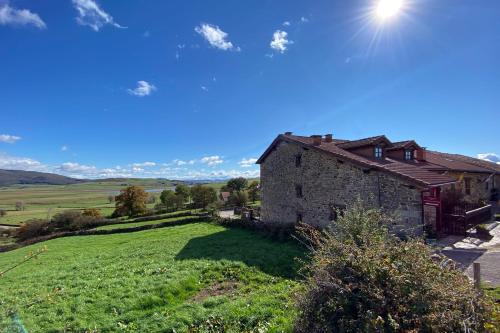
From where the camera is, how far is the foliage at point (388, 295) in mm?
3752

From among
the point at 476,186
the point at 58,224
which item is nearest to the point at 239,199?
the point at 58,224

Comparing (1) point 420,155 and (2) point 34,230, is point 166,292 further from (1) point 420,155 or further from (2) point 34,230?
(2) point 34,230

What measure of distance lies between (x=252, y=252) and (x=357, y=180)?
805 centimetres

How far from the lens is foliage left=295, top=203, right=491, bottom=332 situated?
375cm

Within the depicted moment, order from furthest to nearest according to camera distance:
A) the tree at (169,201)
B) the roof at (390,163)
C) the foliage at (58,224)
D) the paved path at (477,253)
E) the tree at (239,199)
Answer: the tree at (169,201) < the tree at (239,199) < the foliage at (58,224) < the roof at (390,163) < the paved path at (477,253)

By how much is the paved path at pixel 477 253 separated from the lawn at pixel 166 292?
639cm

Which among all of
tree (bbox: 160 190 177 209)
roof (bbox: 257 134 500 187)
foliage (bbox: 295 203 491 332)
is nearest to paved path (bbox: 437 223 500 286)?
roof (bbox: 257 134 500 187)

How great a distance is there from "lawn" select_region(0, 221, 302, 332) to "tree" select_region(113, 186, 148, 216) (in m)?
33.8

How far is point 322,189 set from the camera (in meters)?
20.0

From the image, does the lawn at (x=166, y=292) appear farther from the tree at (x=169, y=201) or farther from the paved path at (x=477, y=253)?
the tree at (x=169, y=201)

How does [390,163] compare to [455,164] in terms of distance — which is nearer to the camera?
[390,163]

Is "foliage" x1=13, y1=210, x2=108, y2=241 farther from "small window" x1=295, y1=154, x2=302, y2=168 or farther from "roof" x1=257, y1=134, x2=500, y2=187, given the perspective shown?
"small window" x1=295, y1=154, x2=302, y2=168

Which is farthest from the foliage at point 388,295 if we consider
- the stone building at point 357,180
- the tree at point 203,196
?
the tree at point 203,196

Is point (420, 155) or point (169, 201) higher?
point (420, 155)
